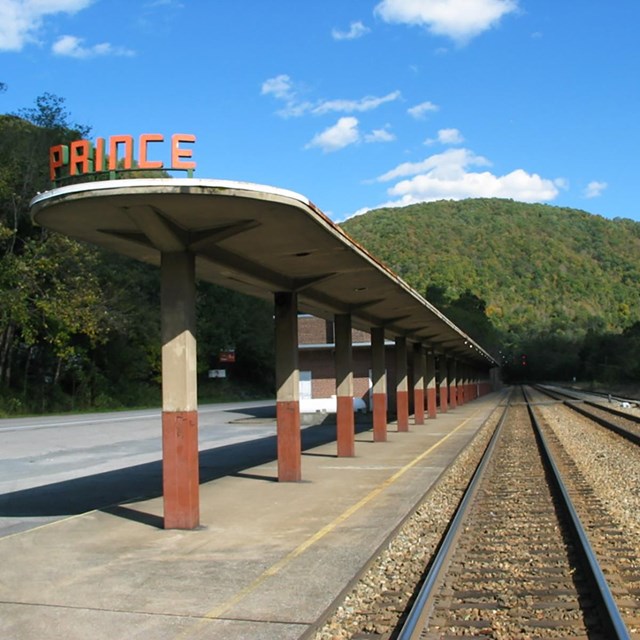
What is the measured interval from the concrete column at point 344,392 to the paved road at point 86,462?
2.03 m

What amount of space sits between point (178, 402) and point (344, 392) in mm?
8901

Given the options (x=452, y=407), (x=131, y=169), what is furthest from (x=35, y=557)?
(x=452, y=407)

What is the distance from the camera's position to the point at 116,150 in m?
8.51

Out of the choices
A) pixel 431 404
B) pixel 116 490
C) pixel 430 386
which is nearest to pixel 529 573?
pixel 116 490

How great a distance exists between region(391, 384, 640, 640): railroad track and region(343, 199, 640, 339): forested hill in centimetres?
13741

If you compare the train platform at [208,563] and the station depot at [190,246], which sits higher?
the station depot at [190,246]

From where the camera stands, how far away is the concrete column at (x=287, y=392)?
1338 centimetres

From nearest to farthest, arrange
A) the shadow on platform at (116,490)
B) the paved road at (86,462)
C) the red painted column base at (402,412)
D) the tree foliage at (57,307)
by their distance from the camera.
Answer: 1. the shadow on platform at (116,490)
2. the paved road at (86,462)
3. the red painted column base at (402,412)
4. the tree foliage at (57,307)

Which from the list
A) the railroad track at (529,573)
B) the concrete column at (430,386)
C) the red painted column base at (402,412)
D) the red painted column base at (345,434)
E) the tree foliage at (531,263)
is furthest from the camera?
the tree foliage at (531,263)

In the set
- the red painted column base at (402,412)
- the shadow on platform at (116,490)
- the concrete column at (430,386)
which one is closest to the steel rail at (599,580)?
the shadow on platform at (116,490)

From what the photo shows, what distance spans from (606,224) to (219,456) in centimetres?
17364

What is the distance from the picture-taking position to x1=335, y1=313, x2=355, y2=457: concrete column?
57.7 feet

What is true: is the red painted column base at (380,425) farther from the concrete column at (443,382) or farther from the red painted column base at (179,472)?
the concrete column at (443,382)

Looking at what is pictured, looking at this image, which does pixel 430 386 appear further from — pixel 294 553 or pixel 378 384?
pixel 294 553
